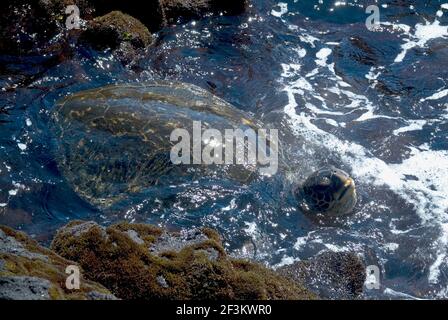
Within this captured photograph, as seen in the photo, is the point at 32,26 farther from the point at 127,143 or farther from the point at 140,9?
the point at 127,143

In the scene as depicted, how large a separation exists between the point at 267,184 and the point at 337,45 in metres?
4.82

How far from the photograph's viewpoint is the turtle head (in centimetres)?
697

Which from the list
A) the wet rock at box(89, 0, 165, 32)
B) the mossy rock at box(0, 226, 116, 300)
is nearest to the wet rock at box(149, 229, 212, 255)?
the mossy rock at box(0, 226, 116, 300)

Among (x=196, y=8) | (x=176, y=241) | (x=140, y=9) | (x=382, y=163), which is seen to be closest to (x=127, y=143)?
(x=176, y=241)

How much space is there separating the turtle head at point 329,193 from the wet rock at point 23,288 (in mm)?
4194

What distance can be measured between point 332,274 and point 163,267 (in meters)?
2.23

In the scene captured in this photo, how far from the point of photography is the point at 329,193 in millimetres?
6996

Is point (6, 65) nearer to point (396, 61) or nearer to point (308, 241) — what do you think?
point (308, 241)

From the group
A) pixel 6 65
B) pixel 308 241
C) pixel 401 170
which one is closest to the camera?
pixel 308 241

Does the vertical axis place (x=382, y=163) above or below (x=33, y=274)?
below

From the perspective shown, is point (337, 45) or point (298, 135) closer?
point (298, 135)

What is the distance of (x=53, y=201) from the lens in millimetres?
6871

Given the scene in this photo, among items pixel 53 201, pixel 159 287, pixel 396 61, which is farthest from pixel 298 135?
pixel 159 287

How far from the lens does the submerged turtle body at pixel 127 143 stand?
684 cm
